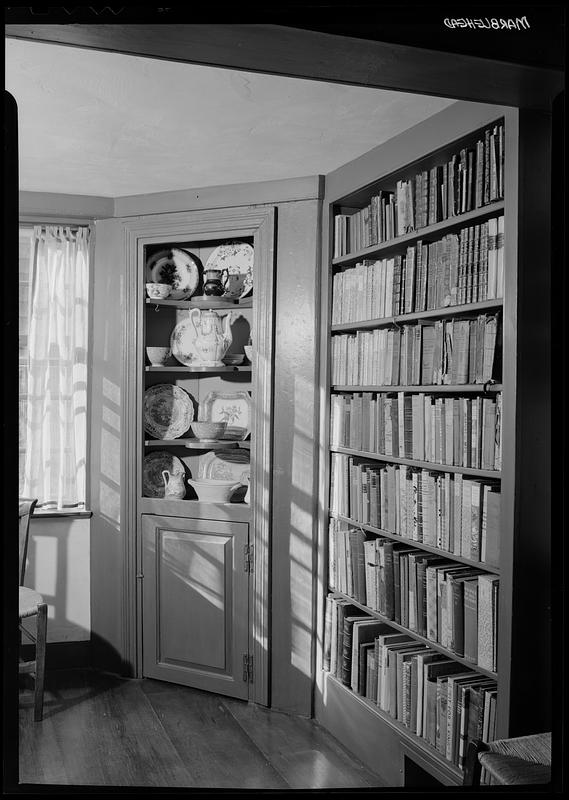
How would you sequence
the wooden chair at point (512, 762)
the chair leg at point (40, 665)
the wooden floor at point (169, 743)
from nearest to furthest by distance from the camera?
the wooden chair at point (512, 762) < the wooden floor at point (169, 743) < the chair leg at point (40, 665)

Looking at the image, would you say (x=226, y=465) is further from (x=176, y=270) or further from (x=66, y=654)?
(x=66, y=654)

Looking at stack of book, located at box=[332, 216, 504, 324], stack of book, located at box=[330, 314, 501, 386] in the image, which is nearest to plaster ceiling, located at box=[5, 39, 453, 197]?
stack of book, located at box=[332, 216, 504, 324]

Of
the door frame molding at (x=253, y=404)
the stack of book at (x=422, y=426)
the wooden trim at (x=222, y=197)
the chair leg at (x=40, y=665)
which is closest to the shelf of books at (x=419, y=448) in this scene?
the stack of book at (x=422, y=426)

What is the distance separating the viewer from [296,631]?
3.54 m

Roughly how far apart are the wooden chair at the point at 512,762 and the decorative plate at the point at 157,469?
242 cm

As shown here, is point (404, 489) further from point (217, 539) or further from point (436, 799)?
point (436, 799)

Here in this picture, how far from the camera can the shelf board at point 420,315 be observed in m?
2.53

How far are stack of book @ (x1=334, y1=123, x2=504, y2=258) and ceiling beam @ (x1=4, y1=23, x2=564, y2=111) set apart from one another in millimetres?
639

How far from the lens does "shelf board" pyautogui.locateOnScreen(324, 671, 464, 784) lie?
2.58 m

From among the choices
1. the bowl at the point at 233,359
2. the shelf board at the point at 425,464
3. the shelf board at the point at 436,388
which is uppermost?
the bowl at the point at 233,359

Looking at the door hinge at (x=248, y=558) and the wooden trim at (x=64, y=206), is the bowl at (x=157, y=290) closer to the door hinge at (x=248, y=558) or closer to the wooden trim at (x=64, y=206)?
the wooden trim at (x=64, y=206)

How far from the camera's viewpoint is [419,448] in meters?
2.86

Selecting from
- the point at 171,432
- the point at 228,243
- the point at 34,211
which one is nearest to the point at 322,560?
the point at 171,432

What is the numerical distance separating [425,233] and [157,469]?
1.94 m
